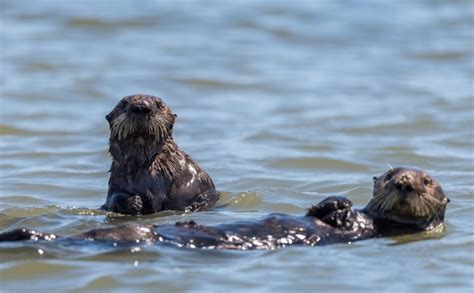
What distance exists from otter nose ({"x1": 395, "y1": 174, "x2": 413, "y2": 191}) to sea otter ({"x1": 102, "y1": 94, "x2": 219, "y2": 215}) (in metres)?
2.39

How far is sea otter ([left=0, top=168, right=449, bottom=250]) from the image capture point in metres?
8.72

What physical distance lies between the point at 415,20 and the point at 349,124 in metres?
8.63

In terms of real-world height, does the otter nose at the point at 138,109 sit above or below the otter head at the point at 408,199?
above

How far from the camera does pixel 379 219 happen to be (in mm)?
9391

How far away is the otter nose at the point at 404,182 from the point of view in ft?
29.9

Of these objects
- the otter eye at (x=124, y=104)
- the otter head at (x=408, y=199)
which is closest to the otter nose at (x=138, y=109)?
the otter eye at (x=124, y=104)

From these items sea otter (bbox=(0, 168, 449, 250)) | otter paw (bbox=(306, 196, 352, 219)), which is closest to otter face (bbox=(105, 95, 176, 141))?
sea otter (bbox=(0, 168, 449, 250))

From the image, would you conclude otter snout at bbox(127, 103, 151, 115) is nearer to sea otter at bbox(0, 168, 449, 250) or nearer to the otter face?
the otter face

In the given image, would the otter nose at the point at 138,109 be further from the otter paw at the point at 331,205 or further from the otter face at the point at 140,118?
the otter paw at the point at 331,205

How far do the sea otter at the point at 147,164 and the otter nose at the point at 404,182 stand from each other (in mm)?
2390

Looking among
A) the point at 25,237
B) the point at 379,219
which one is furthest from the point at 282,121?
the point at 25,237

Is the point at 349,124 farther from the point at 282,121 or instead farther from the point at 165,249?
the point at 165,249

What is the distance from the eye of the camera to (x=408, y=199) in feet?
30.2

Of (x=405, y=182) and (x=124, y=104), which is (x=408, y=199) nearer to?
(x=405, y=182)
